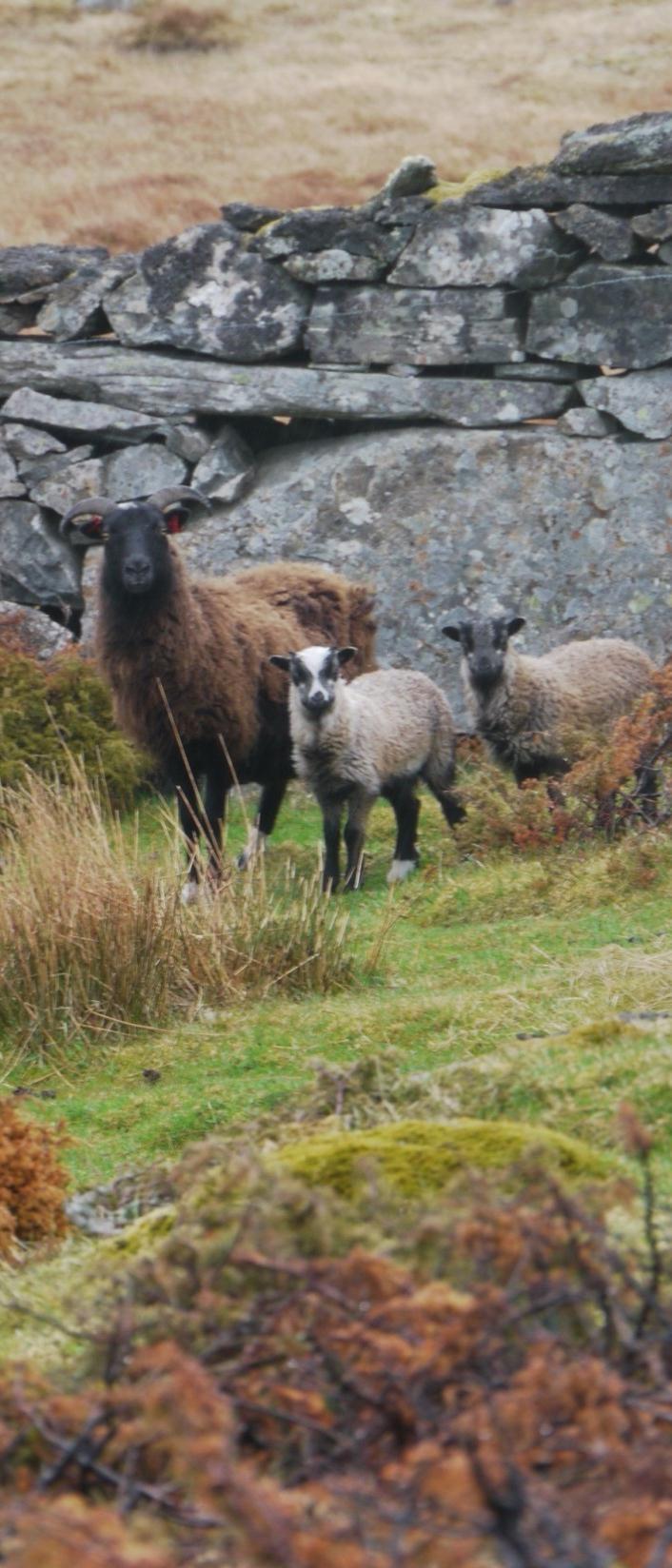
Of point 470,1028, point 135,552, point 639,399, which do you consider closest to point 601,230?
point 639,399

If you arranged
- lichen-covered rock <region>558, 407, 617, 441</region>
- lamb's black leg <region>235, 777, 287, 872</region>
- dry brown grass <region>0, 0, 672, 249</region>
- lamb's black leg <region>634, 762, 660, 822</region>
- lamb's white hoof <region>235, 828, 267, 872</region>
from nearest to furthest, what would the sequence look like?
lamb's white hoof <region>235, 828, 267, 872</region>, lamb's black leg <region>634, 762, 660, 822</region>, lamb's black leg <region>235, 777, 287, 872</region>, lichen-covered rock <region>558, 407, 617, 441</region>, dry brown grass <region>0, 0, 672, 249</region>

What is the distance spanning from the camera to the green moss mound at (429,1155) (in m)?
4.46

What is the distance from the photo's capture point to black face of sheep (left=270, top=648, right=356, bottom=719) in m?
12.3

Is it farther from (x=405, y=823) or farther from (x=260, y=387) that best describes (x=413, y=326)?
(x=405, y=823)

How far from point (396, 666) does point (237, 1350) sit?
40.8 ft

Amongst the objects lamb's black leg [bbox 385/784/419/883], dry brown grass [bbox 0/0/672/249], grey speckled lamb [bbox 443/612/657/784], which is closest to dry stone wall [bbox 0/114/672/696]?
grey speckled lamb [bbox 443/612/657/784]

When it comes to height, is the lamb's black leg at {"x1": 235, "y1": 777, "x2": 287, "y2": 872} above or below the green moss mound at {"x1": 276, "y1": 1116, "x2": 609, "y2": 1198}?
below

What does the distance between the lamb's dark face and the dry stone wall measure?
10.2 ft

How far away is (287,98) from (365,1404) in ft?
129

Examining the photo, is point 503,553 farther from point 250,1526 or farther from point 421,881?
point 250,1526

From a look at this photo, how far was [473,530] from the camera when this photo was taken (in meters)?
15.6

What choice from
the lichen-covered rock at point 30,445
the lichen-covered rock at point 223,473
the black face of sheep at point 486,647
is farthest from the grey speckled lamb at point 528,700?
the lichen-covered rock at point 30,445

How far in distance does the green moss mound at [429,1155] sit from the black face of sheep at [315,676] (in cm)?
767

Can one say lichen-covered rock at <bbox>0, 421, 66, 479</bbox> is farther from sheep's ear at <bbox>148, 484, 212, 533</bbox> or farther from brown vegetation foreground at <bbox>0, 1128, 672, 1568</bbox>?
brown vegetation foreground at <bbox>0, 1128, 672, 1568</bbox>
